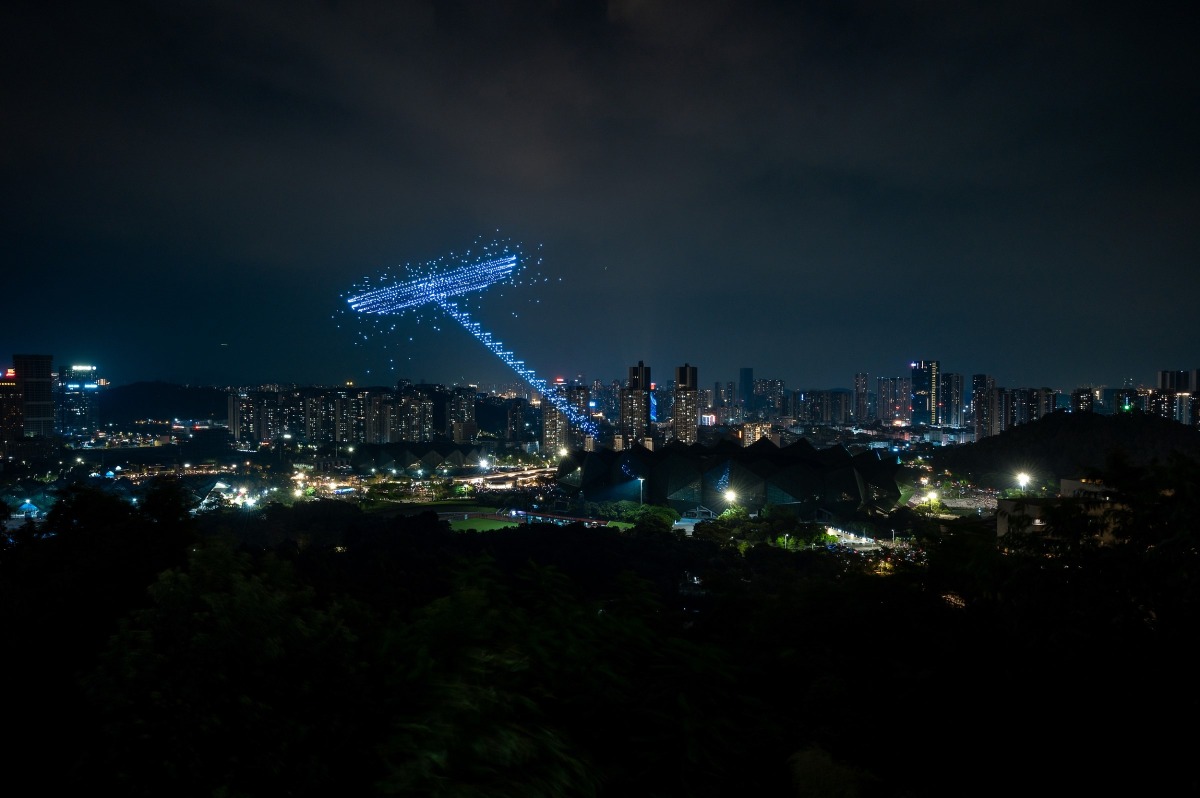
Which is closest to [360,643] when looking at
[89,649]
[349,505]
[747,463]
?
[89,649]

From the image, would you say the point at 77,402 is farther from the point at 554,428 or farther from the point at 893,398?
the point at 893,398

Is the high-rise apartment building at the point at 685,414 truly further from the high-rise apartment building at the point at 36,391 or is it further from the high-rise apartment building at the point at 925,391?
the high-rise apartment building at the point at 36,391

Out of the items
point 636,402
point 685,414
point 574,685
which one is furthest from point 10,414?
point 574,685

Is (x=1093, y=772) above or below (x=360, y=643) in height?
below

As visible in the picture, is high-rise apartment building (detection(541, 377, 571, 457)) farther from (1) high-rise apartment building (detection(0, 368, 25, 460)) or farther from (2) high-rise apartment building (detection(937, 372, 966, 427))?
(2) high-rise apartment building (detection(937, 372, 966, 427))

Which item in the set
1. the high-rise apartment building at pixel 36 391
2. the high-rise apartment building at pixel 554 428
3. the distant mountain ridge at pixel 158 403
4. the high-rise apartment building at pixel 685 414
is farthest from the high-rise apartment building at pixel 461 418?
the distant mountain ridge at pixel 158 403

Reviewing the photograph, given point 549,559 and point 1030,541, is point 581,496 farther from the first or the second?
point 1030,541

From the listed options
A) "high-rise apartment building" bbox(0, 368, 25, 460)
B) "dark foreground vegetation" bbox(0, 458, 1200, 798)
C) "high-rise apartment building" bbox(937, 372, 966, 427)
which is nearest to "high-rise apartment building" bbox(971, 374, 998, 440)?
"high-rise apartment building" bbox(937, 372, 966, 427)
